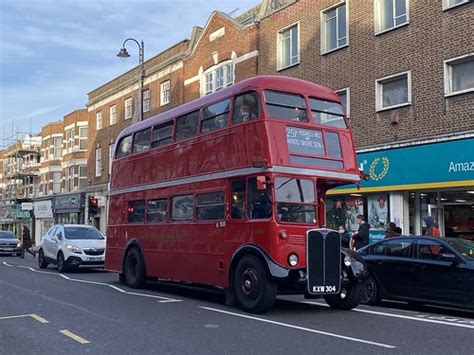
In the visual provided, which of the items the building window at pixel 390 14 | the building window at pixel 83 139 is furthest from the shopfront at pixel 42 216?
the building window at pixel 390 14

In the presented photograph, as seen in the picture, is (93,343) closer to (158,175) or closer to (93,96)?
(158,175)

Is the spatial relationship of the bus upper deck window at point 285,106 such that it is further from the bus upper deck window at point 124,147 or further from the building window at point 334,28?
the building window at point 334,28

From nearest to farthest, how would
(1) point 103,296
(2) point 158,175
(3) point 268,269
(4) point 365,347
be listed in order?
(4) point 365,347 < (3) point 268,269 < (1) point 103,296 < (2) point 158,175

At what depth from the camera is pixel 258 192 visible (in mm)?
10000

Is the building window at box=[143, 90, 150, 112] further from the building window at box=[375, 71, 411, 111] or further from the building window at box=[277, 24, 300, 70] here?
the building window at box=[375, 71, 411, 111]

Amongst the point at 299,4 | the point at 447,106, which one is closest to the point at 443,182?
the point at 447,106

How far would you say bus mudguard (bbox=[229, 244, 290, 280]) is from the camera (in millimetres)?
9352

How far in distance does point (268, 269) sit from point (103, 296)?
4.44 meters

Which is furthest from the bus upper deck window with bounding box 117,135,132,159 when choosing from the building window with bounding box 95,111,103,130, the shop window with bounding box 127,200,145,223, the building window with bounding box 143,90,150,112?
the building window with bounding box 95,111,103,130

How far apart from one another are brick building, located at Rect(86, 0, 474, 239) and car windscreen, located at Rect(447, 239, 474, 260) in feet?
16.3

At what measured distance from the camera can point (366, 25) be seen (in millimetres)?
18703

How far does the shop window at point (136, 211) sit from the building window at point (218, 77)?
39.5 ft

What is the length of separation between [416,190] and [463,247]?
22.7 feet

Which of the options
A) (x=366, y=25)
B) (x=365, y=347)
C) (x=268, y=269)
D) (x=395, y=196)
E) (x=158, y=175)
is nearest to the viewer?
(x=365, y=347)
